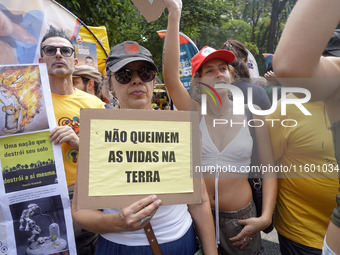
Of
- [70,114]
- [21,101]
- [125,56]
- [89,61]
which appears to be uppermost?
[89,61]

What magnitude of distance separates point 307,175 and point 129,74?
1251 mm

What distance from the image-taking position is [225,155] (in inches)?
66.2

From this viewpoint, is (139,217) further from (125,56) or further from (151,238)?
(125,56)

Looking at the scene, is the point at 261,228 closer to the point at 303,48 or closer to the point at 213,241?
the point at 213,241

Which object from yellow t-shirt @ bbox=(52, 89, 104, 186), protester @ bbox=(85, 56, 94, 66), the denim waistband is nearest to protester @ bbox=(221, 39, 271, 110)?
the denim waistband

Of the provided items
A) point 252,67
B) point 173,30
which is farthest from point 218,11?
point 173,30

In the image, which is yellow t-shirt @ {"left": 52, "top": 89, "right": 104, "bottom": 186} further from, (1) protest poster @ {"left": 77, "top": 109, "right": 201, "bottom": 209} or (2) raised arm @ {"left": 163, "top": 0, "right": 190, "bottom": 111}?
(1) protest poster @ {"left": 77, "top": 109, "right": 201, "bottom": 209}

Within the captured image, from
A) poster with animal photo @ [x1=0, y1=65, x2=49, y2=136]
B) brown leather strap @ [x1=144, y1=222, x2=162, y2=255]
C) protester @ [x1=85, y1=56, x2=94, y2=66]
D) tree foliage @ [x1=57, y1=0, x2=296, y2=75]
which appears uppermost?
tree foliage @ [x1=57, y1=0, x2=296, y2=75]

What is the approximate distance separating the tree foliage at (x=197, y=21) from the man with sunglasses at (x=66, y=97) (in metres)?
2.99

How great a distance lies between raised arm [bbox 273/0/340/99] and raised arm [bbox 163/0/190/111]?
104 cm

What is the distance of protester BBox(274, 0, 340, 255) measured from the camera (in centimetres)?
61

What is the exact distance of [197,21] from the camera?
1346 cm

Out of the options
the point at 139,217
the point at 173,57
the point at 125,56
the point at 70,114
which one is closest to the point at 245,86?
the point at 173,57

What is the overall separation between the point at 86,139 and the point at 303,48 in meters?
0.85
